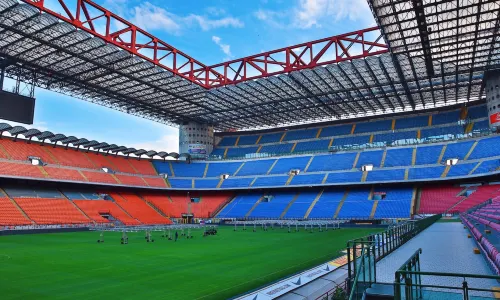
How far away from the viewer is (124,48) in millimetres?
36125

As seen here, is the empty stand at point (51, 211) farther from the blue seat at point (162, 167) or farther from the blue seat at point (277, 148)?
the blue seat at point (277, 148)

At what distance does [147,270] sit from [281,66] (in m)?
31.6

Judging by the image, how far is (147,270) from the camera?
1659 centimetres

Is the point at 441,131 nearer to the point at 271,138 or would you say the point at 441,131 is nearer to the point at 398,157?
the point at 398,157

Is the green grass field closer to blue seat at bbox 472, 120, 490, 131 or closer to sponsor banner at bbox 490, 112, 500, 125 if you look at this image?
sponsor banner at bbox 490, 112, 500, 125

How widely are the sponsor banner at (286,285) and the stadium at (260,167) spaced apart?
11 centimetres

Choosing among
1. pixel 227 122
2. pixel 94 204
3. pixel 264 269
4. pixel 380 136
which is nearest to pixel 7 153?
pixel 94 204

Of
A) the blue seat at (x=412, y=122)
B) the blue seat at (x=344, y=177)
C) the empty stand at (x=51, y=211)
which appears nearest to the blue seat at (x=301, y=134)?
the blue seat at (x=412, y=122)

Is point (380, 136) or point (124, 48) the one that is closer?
point (124, 48)

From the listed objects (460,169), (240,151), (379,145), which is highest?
(240,151)

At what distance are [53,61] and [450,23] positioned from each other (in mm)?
40033

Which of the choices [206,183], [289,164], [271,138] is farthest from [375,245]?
[271,138]

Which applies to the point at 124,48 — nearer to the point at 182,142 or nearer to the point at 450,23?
the point at 450,23

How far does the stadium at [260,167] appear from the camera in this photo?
14609mm
